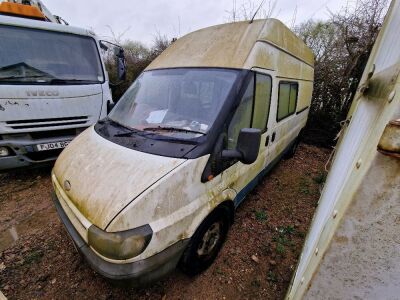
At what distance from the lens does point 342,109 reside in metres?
6.12

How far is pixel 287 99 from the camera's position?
3.52 metres

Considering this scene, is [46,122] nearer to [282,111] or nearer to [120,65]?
[120,65]

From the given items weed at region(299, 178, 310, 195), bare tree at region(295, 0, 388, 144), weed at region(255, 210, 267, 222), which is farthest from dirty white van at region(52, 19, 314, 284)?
bare tree at region(295, 0, 388, 144)

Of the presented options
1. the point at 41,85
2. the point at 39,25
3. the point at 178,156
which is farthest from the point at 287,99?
the point at 39,25

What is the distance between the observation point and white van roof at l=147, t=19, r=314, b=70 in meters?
2.35

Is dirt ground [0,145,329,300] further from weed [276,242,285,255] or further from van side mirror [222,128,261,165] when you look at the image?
van side mirror [222,128,261,165]

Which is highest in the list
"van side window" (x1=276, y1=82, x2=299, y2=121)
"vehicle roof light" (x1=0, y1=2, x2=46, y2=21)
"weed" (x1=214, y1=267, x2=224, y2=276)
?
"vehicle roof light" (x1=0, y1=2, x2=46, y2=21)

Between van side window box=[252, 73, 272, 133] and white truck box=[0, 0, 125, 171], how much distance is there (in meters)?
3.10

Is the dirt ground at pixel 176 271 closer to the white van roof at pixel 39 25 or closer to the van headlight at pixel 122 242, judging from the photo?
the van headlight at pixel 122 242

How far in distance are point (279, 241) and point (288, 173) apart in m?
2.11

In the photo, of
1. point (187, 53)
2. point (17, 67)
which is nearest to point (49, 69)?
point (17, 67)

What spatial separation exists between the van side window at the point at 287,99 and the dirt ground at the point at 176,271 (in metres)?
1.45

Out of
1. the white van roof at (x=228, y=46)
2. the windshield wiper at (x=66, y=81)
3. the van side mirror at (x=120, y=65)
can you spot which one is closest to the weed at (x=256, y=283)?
the white van roof at (x=228, y=46)

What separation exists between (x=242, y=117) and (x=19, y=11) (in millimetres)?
4412
